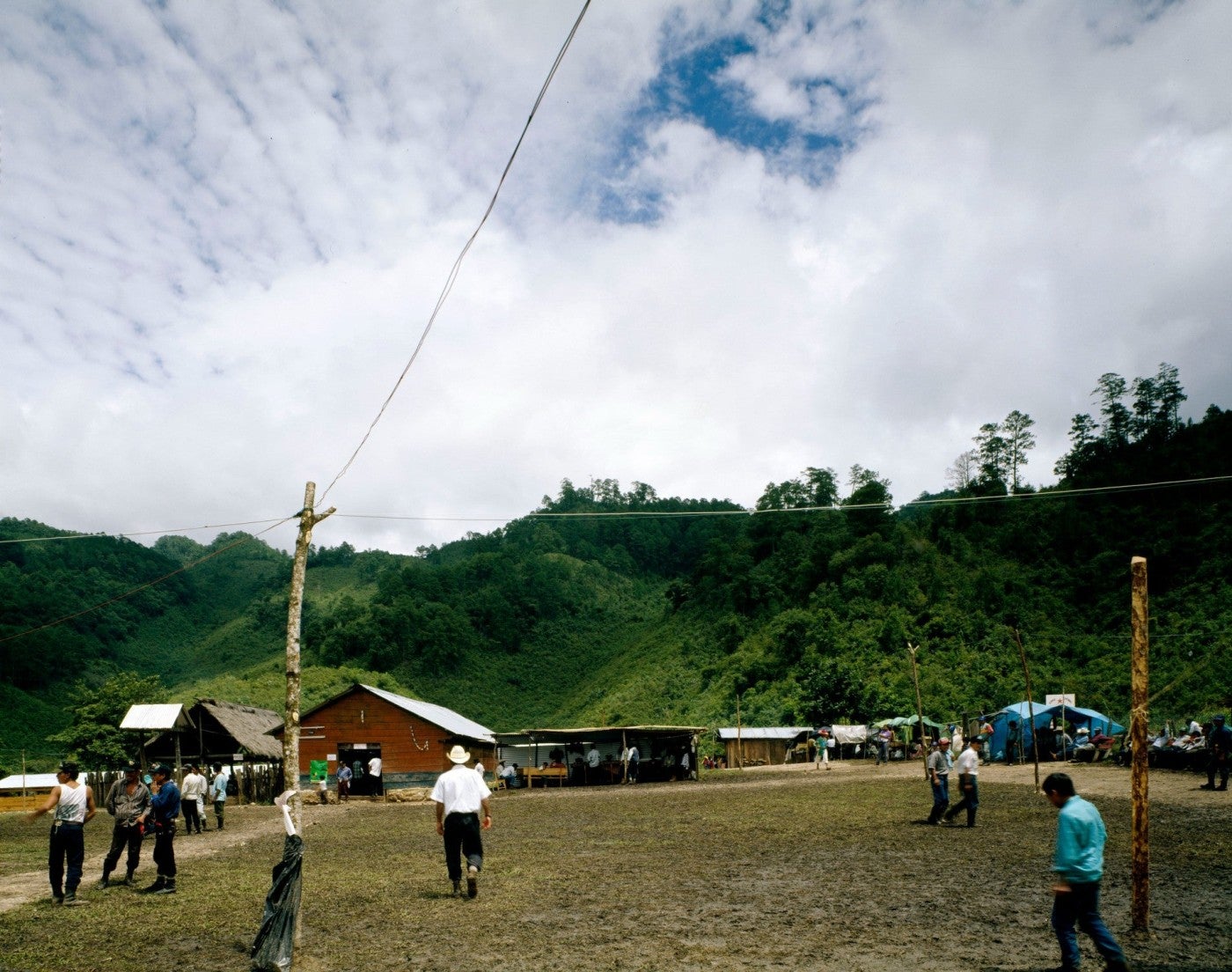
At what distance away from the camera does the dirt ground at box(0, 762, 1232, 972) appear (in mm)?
8055

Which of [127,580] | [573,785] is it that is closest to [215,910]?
[573,785]

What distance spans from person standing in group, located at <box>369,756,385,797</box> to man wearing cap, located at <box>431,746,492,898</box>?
2855 centimetres

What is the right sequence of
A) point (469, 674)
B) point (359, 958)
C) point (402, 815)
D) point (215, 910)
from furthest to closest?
1. point (469, 674)
2. point (402, 815)
3. point (215, 910)
4. point (359, 958)

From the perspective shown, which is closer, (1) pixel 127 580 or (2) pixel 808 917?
(2) pixel 808 917

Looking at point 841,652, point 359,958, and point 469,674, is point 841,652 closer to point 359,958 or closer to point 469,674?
point 469,674

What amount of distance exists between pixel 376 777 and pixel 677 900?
3200cm

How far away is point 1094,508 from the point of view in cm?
8144

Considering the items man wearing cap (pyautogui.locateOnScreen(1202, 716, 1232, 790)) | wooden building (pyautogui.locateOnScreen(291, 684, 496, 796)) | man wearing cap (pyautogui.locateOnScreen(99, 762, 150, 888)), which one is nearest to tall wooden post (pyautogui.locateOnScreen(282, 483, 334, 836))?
man wearing cap (pyautogui.locateOnScreen(99, 762, 150, 888))

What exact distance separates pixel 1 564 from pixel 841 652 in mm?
87726

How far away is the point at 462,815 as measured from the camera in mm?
11164

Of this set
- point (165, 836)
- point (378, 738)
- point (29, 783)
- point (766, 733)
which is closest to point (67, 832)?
point (165, 836)

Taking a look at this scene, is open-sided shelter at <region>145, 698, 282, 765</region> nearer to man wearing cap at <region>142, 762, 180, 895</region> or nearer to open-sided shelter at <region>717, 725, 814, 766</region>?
man wearing cap at <region>142, 762, 180, 895</region>

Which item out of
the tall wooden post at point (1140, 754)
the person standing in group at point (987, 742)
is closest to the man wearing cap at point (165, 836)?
the tall wooden post at point (1140, 754)

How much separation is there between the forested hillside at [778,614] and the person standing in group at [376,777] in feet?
42.1
